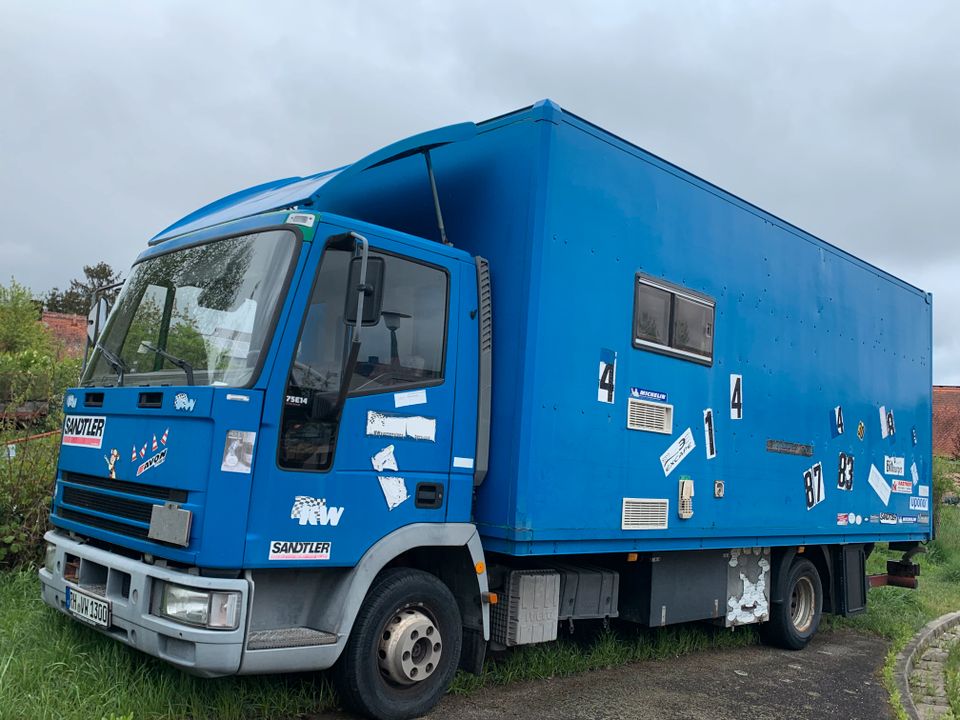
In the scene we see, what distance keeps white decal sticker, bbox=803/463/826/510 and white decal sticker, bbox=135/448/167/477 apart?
573 centimetres

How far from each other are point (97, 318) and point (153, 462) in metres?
1.66

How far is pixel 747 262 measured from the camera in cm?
723

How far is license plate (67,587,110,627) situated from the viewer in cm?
444

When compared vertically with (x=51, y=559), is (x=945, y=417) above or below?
above

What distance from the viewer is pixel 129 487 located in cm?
453

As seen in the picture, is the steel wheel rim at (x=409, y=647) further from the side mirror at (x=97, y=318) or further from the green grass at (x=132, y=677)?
the side mirror at (x=97, y=318)

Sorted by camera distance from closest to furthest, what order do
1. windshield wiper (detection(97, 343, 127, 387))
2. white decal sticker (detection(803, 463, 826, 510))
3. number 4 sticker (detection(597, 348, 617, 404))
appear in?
windshield wiper (detection(97, 343, 127, 387)) < number 4 sticker (detection(597, 348, 617, 404)) < white decal sticker (detection(803, 463, 826, 510))

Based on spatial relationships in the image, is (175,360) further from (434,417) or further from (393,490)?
(434,417)

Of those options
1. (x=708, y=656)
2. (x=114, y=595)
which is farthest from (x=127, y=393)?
(x=708, y=656)

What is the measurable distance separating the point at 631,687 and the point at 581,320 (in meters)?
2.72

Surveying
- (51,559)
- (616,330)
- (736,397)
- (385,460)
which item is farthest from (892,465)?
(51,559)

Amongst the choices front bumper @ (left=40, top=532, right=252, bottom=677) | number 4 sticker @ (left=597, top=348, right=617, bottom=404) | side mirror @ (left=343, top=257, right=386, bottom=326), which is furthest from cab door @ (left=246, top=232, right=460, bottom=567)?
number 4 sticker @ (left=597, top=348, right=617, bottom=404)

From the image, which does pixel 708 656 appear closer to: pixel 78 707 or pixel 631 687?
pixel 631 687

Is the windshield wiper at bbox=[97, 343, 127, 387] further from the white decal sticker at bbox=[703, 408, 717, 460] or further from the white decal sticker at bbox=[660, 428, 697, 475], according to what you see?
the white decal sticker at bbox=[703, 408, 717, 460]
